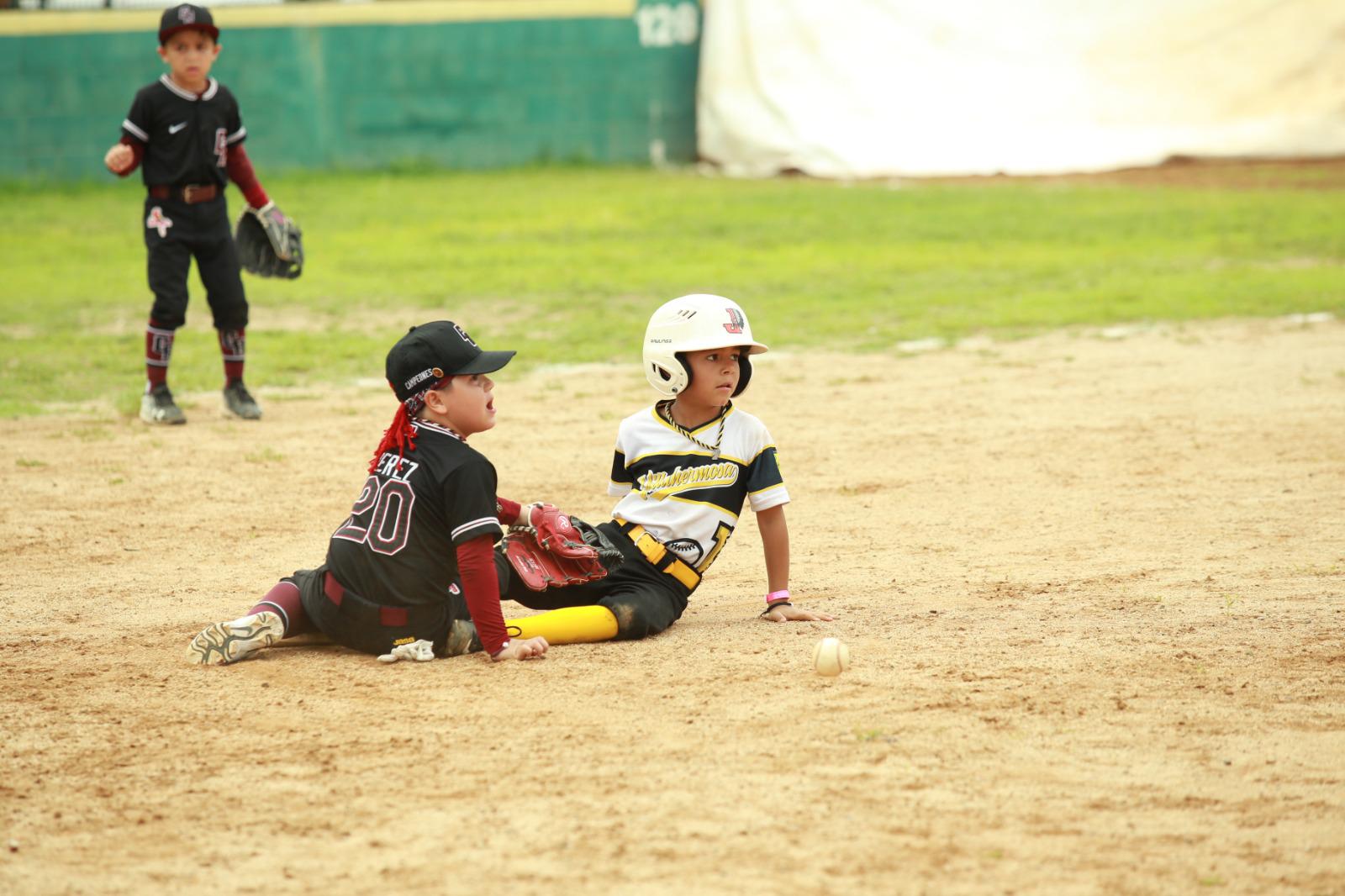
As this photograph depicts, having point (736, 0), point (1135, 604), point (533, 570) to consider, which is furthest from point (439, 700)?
point (736, 0)

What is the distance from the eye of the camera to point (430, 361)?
14.4ft

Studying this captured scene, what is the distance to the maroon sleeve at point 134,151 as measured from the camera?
789 centimetres

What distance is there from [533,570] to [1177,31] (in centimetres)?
1988

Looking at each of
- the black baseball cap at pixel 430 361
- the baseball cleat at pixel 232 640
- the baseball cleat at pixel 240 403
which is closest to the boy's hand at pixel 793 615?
the black baseball cap at pixel 430 361

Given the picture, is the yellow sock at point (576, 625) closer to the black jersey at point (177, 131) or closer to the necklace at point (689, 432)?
the necklace at point (689, 432)

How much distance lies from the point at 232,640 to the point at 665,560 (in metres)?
1.35

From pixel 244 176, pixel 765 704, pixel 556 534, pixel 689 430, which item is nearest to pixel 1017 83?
pixel 244 176

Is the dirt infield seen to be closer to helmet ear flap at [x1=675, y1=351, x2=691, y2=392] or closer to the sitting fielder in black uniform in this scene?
the sitting fielder in black uniform

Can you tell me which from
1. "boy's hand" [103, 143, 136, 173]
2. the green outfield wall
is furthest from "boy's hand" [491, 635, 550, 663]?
the green outfield wall

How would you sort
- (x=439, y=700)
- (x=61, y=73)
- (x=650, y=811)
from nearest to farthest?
(x=650, y=811) < (x=439, y=700) < (x=61, y=73)

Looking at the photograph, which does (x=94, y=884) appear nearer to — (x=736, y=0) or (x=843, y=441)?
(x=843, y=441)

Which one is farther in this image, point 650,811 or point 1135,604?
point 1135,604

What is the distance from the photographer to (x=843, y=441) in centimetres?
768

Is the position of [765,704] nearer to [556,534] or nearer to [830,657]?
[830,657]
